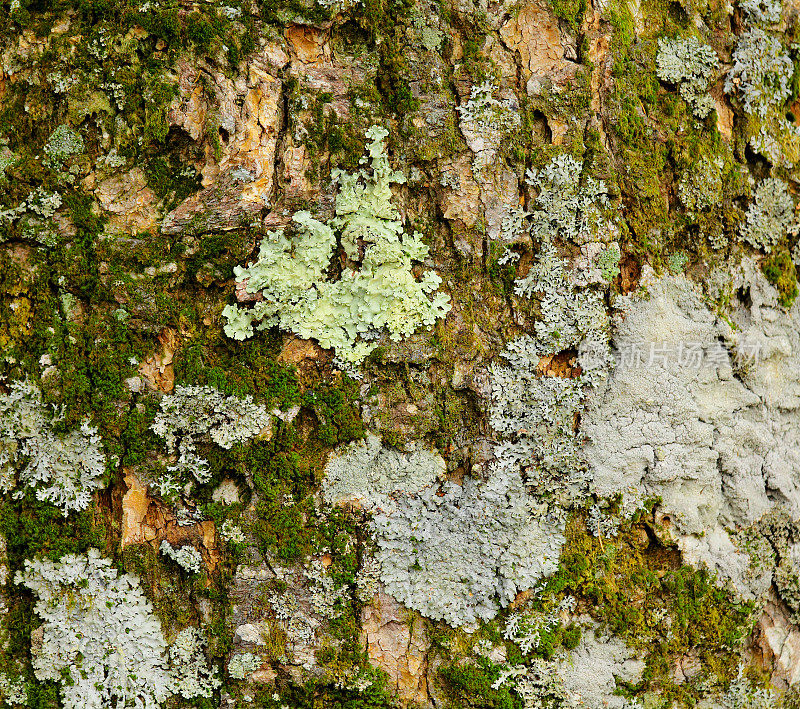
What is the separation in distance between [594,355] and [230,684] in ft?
5.85

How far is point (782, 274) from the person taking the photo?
2.53 meters

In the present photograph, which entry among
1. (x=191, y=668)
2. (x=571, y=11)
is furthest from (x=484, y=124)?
(x=191, y=668)

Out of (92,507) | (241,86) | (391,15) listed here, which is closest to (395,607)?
(92,507)

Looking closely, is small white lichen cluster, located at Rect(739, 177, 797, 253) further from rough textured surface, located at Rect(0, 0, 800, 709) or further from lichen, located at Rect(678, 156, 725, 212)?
rough textured surface, located at Rect(0, 0, 800, 709)

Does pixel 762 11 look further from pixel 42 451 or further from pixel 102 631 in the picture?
pixel 102 631

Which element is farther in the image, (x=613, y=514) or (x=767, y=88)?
(x=767, y=88)

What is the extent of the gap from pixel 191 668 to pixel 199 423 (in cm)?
89

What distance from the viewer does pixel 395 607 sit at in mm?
2139

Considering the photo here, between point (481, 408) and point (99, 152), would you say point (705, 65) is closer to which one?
point (481, 408)

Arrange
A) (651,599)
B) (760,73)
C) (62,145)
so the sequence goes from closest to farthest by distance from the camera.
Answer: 1. (62,145)
2. (651,599)
3. (760,73)

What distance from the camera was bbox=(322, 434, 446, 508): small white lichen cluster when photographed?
7.06 feet

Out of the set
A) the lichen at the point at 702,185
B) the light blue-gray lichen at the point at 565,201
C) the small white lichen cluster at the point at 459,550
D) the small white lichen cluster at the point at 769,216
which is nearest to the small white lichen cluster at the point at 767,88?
the small white lichen cluster at the point at 769,216

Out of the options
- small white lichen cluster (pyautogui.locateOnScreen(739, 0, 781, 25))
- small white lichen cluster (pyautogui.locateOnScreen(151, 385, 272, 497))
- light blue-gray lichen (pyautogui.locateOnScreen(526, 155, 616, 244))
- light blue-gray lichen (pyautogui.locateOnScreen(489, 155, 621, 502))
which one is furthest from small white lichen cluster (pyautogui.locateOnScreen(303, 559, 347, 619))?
small white lichen cluster (pyautogui.locateOnScreen(739, 0, 781, 25))

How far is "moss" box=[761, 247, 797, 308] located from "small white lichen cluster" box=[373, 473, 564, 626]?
4.68 feet
